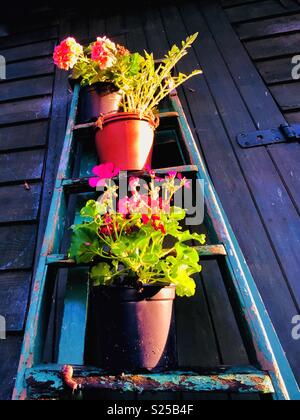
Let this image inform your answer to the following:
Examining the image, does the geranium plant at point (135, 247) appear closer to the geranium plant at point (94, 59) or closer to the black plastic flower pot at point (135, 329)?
the black plastic flower pot at point (135, 329)

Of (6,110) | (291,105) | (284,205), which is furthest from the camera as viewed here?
(6,110)

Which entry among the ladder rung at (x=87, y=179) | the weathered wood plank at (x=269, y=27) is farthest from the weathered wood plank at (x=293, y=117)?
the ladder rung at (x=87, y=179)

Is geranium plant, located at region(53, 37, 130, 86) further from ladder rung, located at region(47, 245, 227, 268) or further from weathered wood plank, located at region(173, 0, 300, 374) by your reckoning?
ladder rung, located at region(47, 245, 227, 268)

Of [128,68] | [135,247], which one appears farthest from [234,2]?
[135,247]

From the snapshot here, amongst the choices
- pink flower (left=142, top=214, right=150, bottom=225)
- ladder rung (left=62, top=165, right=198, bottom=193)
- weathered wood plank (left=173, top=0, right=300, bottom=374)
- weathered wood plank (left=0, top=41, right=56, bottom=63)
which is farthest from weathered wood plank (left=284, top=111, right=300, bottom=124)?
weathered wood plank (left=0, top=41, right=56, bottom=63)

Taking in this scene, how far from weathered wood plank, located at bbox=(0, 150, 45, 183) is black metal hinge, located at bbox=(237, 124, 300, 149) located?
1.05m

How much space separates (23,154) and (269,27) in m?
1.84

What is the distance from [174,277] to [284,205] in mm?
783

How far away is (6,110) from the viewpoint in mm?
1915

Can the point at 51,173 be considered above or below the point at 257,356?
above

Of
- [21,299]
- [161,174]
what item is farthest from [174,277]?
[21,299]

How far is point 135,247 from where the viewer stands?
76cm
